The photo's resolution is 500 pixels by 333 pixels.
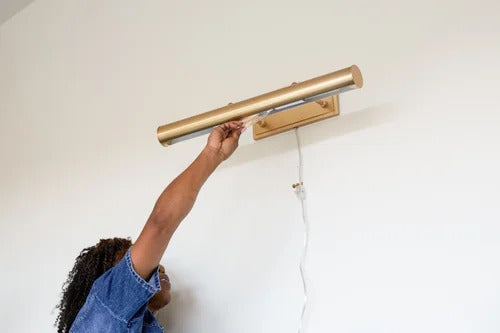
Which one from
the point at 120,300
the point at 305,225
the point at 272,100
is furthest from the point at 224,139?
the point at 120,300

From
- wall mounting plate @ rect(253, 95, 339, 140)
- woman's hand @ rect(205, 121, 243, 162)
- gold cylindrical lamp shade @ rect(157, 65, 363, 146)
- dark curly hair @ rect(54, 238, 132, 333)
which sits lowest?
dark curly hair @ rect(54, 238, 132, 333)

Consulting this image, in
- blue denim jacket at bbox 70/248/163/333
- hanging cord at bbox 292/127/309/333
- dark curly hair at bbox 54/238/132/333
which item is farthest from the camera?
dark curly hair at bbox 54/238/132/333

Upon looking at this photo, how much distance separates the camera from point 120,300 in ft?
3.05

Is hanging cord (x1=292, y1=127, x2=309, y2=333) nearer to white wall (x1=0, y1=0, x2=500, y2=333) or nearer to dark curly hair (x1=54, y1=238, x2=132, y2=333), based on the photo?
white wall (x1=0, y1=0, x2=500, y2=333)

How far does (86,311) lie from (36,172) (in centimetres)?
96

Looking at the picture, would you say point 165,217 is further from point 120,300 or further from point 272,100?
point 272,100

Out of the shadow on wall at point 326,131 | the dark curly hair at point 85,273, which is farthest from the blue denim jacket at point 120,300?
Answer: the shadow on wall at point 326,131

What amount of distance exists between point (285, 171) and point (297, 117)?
12 cm

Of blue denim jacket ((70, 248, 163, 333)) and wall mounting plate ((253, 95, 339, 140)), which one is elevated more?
wall mounting plate ((253, 95, 339, 140))

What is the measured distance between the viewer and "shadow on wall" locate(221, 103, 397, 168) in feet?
3.55

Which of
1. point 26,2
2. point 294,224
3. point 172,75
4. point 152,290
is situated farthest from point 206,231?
point 26,2

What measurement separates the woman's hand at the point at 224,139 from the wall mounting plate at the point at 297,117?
0.46 ft

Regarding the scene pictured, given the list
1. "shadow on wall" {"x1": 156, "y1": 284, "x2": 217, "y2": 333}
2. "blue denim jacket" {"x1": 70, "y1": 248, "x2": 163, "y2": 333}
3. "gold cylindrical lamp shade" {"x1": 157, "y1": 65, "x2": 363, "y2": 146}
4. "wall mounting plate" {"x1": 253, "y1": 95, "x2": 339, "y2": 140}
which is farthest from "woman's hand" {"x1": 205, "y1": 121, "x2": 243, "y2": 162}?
"shadow on wall" {"x1": 156, "y1": 284, "x2": 217, "y2": 333}

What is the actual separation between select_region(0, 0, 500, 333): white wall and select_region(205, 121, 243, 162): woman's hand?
0.52 ft
